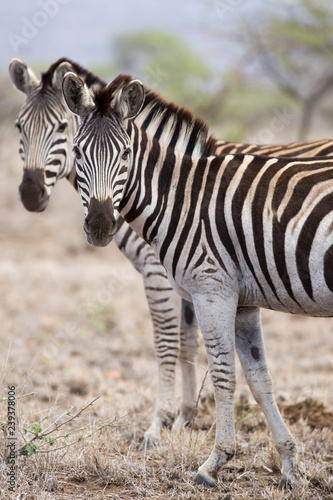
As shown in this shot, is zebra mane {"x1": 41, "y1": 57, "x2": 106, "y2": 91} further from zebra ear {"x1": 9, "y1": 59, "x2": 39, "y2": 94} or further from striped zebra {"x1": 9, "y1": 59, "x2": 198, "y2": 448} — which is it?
zebra ear {"x1": 9, "y1": 59, "x2": 39, "y2": 94}

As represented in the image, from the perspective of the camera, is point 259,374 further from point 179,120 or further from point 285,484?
point 179,120

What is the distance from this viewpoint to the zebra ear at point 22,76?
5.52 meters

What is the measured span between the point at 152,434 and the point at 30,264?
764 centimetres

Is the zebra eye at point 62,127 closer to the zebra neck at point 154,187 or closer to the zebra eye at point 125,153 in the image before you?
the zebra neck at point 154,187

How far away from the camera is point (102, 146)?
3.72 meters

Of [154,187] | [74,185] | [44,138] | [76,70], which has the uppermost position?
[76,70]

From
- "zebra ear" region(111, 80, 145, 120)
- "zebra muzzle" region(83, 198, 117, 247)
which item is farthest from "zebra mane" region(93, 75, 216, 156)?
"zebra muzzle" region(83, 198, 117, 247)

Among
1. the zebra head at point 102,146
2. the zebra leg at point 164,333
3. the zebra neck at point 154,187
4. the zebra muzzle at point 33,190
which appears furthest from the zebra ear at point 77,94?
the zebra leg at point 164,333

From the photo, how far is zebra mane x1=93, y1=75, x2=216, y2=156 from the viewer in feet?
13.6

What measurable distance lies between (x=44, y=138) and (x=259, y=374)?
2821 mm

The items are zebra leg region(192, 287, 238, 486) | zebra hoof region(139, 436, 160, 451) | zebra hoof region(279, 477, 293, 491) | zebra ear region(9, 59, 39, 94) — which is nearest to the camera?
zebra leg region(192, 287, 238, 486)

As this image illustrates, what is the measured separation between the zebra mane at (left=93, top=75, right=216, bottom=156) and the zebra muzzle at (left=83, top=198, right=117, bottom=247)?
83 cm

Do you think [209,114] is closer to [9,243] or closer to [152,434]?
[9,243]

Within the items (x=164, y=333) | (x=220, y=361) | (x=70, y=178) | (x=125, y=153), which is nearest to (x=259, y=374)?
(x=220, y=361)
